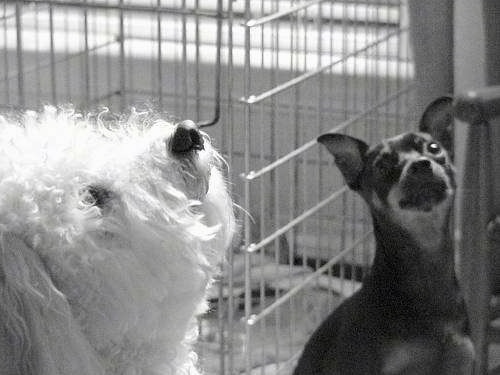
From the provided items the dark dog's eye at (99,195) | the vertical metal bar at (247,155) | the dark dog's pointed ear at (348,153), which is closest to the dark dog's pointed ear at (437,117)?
the dark dog's pointed ear at (348,153)

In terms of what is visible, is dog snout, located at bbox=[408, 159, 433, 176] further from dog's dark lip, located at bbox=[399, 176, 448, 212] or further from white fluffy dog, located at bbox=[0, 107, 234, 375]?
white fluffy dog, located at bbox=[0, 107, 234, 375]

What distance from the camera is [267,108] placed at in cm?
238

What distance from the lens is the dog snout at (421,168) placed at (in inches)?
63.3

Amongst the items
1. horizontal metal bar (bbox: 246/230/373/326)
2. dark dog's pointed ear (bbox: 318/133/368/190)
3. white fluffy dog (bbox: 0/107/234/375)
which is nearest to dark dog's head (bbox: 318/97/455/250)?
dark dog's pointed ear (bbox: 318/133/368/190)

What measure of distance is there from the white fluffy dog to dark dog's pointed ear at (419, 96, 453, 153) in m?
0.77

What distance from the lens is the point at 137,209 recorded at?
3.00ft

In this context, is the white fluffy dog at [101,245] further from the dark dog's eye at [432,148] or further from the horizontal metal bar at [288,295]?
the dark dog's eye at [432,148]

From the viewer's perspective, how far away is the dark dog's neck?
5.47 feet

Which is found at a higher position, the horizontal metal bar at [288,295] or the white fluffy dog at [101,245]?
the white fluffy dog at [101,245]

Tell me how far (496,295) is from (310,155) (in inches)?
19.2

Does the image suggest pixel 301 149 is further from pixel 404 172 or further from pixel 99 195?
pixel 99 195

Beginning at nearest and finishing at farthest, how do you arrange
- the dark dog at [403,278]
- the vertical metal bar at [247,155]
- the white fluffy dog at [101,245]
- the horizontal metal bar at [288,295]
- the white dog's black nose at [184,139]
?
the white fluffy dog at [101,245], the white dog's black nose at [184,139], the vertical metal bar at [247,155], the horizontal metal bar at [288,295], the dark dog at [403,278]

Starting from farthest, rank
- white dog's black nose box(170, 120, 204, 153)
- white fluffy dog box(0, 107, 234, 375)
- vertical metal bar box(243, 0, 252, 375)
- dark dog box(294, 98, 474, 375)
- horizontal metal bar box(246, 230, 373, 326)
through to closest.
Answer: dark dog box(294, 98, 474, 375) → horizontal metal bar box(246, 230, 373, 326) → vertical metal bar box(243, 0, 252, 375) → white dog's black nose box(170, 120, 204, 153) → white fluffy dog box(0, 107, 234, 375)

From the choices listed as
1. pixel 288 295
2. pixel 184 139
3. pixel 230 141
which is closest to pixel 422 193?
pixel 288 295
